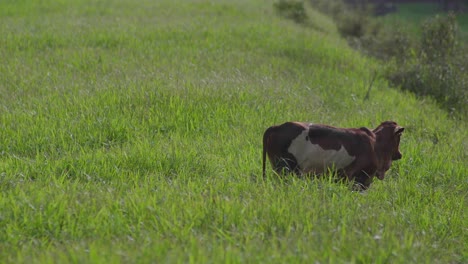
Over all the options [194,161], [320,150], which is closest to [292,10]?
[194,161]

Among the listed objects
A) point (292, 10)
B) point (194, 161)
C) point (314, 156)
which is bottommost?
point (194, 161)

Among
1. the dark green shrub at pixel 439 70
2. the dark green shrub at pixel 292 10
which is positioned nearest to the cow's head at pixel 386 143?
the dark green shrub at pixel 439 70

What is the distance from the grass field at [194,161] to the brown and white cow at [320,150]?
170 mm

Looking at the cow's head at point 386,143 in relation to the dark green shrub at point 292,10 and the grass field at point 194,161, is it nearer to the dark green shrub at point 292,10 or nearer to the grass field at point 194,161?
the grass field at point 194,161

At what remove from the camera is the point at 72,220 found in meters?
3.95

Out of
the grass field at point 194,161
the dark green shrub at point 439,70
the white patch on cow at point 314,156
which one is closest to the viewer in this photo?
the grass field at point 194,161

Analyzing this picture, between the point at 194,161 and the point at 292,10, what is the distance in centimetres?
1435

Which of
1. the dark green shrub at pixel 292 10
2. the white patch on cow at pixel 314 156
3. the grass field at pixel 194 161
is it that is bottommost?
the grass field at pixel 194 161

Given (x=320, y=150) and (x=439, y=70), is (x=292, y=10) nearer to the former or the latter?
(x=439, y=70)

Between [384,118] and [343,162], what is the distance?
341 centimetres

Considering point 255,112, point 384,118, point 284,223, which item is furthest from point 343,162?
point 384,118

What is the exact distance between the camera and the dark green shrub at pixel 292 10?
1853 centimetres

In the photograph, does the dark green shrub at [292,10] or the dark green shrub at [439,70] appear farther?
the dark green shrub at [292,10]

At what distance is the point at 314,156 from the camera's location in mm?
4805
